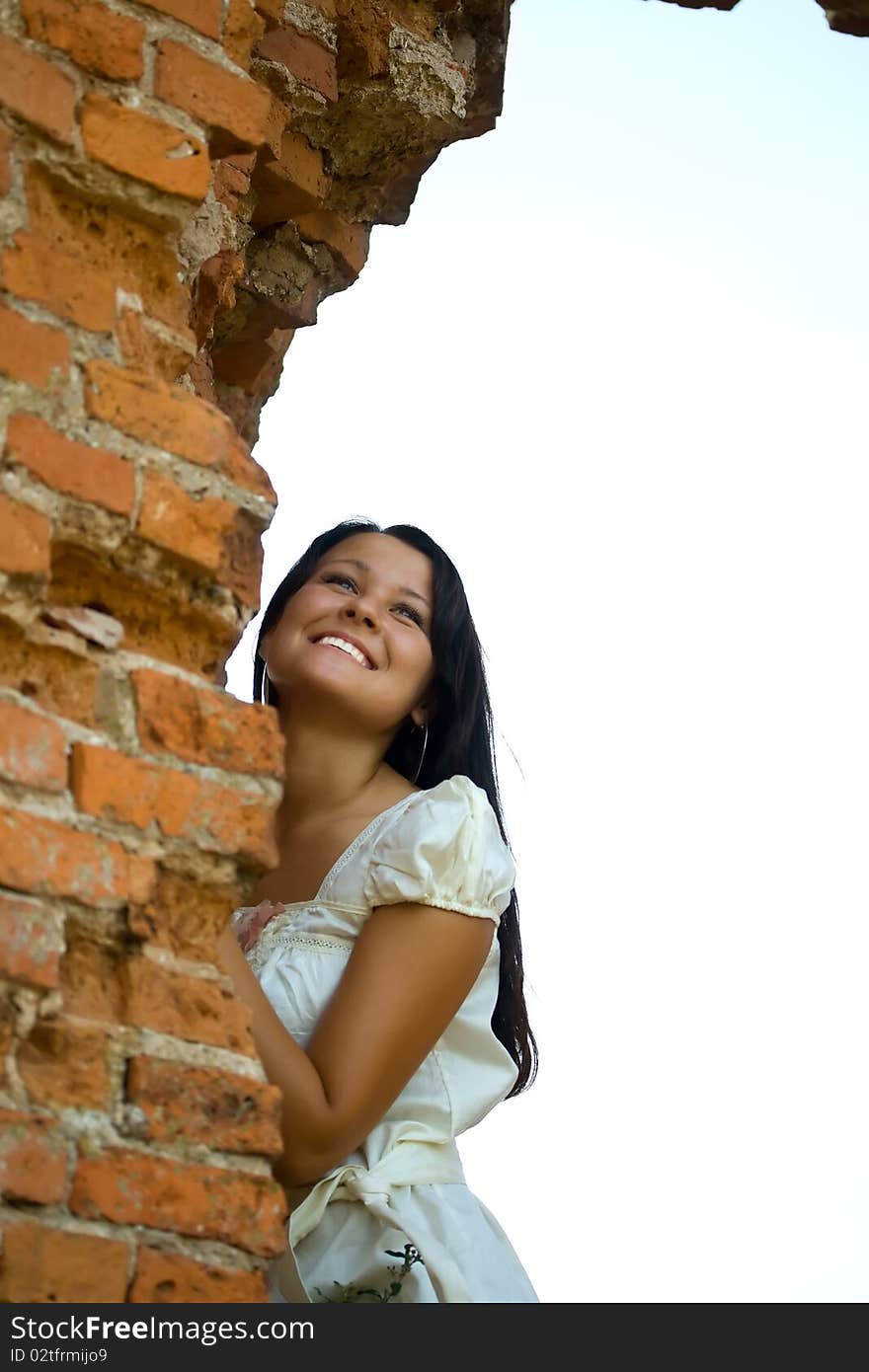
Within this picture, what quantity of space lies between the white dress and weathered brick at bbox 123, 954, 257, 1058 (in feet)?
2.24

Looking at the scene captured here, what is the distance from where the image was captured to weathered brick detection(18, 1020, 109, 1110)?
2072mm

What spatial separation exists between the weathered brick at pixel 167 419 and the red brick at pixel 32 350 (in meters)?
0.04

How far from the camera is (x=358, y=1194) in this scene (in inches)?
112

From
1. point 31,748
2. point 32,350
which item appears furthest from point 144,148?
point 31,748

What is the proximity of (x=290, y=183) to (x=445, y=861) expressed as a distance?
185 centimetres

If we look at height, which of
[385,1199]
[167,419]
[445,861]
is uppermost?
[167,419]

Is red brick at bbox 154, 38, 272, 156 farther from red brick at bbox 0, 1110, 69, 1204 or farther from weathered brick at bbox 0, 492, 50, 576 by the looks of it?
red brick at bbox 0, 1110, 69, 1204

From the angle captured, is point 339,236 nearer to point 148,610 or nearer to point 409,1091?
point 148,610

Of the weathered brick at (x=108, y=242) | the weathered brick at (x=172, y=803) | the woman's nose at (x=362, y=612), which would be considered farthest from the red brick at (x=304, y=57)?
the weathered brick at (x=172, y=803)

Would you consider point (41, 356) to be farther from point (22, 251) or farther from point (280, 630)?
point (280, 630)

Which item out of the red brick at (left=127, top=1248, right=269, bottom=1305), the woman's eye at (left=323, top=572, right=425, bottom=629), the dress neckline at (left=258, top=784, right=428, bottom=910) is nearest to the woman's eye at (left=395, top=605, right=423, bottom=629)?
the woman's eye at (left=323, top=572, right=425, bottom=629)

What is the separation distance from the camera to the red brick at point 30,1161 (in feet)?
6.54

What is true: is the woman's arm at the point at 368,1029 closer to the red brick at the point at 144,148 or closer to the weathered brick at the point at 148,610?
the weathered brick at the point at 148,610

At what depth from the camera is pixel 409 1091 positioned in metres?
3.08
